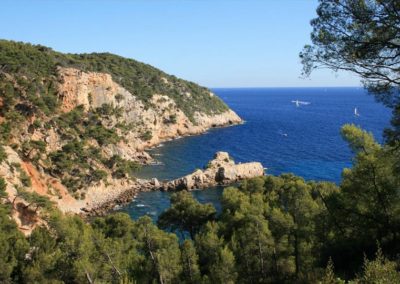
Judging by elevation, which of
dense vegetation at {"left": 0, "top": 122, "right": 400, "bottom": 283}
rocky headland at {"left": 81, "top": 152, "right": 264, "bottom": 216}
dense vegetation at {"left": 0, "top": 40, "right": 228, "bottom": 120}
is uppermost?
dense vegetation at {"left": 0, "top": 40, "right": 228, "bottom": 120}

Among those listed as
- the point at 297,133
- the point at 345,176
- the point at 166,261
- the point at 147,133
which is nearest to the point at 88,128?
the point at 147,133

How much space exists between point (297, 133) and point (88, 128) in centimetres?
6702

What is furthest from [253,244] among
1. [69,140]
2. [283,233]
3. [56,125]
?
[56,125]

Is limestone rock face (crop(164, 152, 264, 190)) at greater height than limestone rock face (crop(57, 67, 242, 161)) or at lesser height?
lesser

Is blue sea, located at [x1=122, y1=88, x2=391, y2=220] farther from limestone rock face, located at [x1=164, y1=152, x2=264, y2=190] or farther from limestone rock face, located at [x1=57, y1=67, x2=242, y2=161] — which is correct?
limestone rock face, located at [x1=57, y1=67, x2=242, y2=161]

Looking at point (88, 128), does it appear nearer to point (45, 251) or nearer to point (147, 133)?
point (147, 133)

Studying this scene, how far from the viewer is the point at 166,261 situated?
86.4ft

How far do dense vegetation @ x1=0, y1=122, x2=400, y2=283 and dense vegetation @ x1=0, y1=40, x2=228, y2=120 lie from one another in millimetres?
33479

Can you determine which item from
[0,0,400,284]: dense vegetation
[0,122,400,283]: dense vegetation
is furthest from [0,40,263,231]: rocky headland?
[0,122,400,283]: dense vegetation

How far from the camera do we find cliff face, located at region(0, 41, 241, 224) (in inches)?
2151

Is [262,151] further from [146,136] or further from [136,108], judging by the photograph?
[136,108]

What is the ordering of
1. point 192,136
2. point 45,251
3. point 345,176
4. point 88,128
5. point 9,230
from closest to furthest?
point 345,176, point 45,251, point 9,230, point 88,128, point 192,136

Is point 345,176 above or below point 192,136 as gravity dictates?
above

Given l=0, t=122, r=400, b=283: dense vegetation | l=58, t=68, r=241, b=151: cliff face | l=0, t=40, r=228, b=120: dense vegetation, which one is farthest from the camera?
l=58, t=68, r=241, b=151: cliff face
